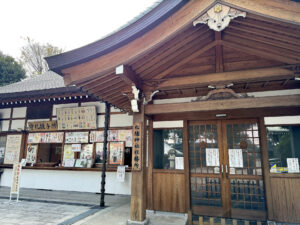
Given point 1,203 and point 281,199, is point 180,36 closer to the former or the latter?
point 281,199

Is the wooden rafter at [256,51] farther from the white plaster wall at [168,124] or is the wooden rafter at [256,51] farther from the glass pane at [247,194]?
the glass pane at [247,194]

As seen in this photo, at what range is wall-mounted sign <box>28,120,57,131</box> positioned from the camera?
803 cm

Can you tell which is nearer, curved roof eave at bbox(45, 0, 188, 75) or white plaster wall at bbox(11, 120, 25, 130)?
curved roof eave at bbox(45, 0, 188, 75)

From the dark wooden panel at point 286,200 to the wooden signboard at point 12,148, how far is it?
9181 mm

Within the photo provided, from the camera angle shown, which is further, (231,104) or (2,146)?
(2,146)

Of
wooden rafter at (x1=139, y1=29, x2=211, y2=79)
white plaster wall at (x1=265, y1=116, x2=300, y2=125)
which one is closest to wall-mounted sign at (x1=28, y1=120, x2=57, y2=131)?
wooden rafter at (x1=139, y1=29, x2=211, y2=79)

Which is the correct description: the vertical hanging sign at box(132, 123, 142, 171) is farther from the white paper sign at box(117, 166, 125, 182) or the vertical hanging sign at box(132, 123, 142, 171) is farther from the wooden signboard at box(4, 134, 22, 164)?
the wooden signboard at box(4, 134, 22, 164)

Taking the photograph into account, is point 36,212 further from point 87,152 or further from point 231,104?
point 231,104

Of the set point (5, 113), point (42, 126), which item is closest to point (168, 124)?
point (42, 126)

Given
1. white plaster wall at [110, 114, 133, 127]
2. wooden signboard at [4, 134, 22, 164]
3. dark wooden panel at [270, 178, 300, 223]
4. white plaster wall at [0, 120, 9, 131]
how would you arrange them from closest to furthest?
1. dark wooden panel at [270, 178, 300, 223]
2. white plaster wall at [110, 114, 133, 127]
3. wooden signboard at [4, 134, 22, 164]
4. white plaster wall at [0, 120, 9, 131]

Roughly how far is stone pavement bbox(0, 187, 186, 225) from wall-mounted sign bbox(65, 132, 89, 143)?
1.98 m

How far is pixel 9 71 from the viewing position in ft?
53.5

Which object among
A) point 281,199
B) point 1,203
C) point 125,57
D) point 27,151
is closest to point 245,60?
point 125,57

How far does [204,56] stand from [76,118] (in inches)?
223
